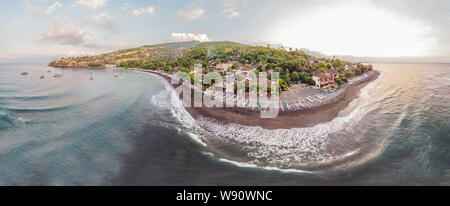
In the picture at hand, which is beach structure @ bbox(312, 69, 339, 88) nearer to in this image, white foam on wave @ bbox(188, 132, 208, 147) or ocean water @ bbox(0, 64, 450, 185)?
ocean water @ bbox(0, 64, 450, 185)

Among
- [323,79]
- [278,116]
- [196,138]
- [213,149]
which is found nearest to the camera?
[213,149]

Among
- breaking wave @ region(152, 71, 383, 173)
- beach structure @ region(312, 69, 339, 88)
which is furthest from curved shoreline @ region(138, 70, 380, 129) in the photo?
beach structure @ region(312, 69, 339, 88)

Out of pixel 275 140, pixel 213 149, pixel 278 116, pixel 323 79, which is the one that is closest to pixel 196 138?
pixel 213 149

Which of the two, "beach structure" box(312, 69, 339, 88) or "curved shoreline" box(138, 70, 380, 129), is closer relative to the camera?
"curved shoreline" box(138, 70, 380, 129)

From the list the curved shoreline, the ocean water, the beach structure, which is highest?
the beach structure

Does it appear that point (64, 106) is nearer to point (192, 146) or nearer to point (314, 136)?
point (192, 146)

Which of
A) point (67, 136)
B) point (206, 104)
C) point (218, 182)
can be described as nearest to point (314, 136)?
point (218, 182)

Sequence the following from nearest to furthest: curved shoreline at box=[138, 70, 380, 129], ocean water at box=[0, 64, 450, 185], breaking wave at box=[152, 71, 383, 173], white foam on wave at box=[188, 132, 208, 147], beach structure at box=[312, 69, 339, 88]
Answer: ocean water at box=[0, 64, 450, 185] → breaking wave at box=[152, 71, 383, 173] → white foam on wave at box=[188, 132, 208, 147] → curved shoreline at box=[138, 70, 380, 129] → beach structure at box=[312, 69, 339, 88]

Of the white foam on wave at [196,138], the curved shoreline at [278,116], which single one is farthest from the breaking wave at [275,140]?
the curved shoreline at [278,116]

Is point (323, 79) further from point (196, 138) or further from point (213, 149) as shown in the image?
point (213, 149)
